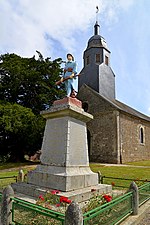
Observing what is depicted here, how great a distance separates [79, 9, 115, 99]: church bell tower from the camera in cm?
2305

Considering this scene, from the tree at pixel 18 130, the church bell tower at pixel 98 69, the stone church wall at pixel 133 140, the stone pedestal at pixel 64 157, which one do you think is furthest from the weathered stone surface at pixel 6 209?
the church bell tower at pixel 98 69

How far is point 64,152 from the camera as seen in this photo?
17.3 ft

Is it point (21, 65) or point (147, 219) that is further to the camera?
point (21, 65)

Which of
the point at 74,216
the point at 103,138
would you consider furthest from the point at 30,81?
the point at 74,216

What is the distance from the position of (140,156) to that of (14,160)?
1386 cm

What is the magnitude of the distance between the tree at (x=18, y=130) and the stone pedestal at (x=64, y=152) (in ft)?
38.8

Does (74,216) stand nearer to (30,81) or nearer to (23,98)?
(30,81)

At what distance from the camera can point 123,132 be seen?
2052cm

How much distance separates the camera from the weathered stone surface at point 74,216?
103 inches

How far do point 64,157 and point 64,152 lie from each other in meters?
0.13

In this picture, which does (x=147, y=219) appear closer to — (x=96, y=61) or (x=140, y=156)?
(x=140, y=156)

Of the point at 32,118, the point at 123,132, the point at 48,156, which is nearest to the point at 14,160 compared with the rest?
the point at 32,118

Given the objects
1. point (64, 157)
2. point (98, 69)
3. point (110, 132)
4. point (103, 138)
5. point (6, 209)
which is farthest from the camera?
point (98, 69)

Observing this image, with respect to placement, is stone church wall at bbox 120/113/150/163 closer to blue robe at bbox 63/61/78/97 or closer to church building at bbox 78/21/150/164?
church building at bbox 78/21/150/164
